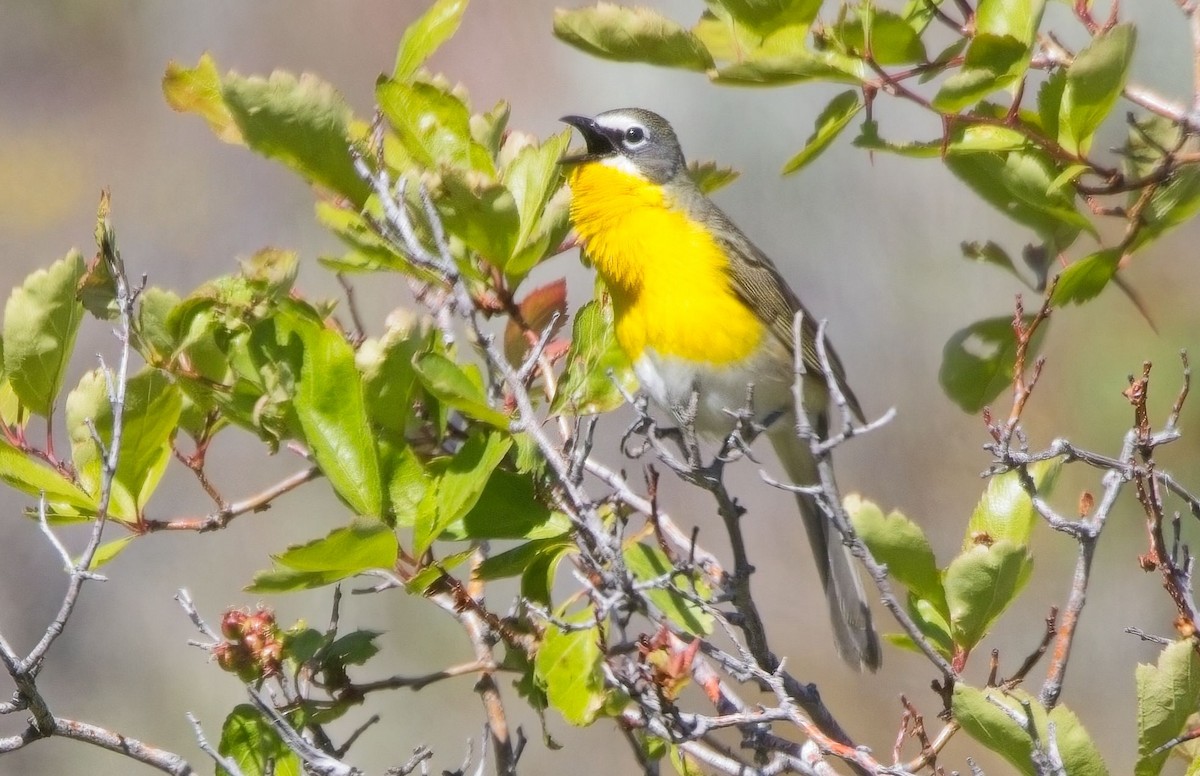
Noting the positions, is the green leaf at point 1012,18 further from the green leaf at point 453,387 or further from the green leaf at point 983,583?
the green leaf at point 453,387

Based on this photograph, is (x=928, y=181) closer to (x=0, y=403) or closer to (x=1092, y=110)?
(x=1092, y=110)

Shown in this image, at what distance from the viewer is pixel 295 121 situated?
1517 millimetres

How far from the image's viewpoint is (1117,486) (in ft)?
4.50

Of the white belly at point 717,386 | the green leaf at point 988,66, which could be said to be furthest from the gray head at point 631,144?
the green leaf at point 988,66

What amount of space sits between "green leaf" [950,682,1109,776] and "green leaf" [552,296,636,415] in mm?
616

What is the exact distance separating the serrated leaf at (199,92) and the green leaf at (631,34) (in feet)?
1.62

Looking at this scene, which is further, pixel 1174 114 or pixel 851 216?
pixel 851 216

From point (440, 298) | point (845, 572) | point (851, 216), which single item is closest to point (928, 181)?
point (851, 216)

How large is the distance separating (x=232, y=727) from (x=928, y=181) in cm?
390

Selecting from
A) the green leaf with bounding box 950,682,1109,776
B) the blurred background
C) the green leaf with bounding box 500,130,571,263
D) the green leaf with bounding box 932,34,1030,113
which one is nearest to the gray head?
the green leaf with bounding box 500,130,571,263

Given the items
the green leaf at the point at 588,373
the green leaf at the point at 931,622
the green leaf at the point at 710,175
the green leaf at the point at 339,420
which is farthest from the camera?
the green leaf at the point at 710,175

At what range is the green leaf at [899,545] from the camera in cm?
148

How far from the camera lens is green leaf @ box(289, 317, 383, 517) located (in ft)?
4.88

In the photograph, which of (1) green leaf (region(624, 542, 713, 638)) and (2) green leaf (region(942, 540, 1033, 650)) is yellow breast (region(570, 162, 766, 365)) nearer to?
(1) green leaf (region(624, 542, 713, 638))
